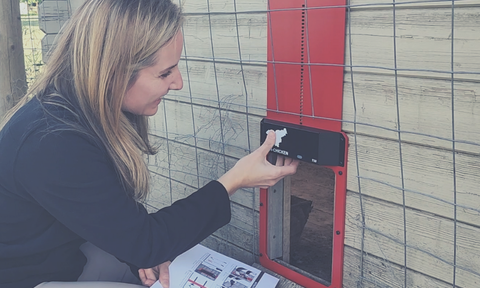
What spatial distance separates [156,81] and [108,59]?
119 millimetres

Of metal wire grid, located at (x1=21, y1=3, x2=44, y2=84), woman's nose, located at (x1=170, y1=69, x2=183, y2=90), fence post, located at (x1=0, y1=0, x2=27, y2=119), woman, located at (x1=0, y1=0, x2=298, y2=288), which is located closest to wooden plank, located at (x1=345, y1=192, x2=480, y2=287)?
woman, located at (x1=0, y1=0, x2=298, y2=288)

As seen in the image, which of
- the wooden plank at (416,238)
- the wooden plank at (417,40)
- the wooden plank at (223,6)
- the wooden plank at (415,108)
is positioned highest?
the wooden plank at (223,6)

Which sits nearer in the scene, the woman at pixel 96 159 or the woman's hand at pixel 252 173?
the woman at pixel 96 159

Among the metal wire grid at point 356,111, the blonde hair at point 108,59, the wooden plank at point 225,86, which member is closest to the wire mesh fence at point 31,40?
the wooden plank at point 225,86

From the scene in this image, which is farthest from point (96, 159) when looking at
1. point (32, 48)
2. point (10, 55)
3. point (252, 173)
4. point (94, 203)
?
point (32, 48)

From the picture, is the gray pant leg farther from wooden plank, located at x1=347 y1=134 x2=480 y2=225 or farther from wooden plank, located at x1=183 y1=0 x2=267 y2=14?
wooden plank, located at x1=183 y1=0 x2=267 y2=14

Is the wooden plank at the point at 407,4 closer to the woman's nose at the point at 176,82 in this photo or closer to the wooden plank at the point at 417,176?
the wooden plank at the point at 417,176

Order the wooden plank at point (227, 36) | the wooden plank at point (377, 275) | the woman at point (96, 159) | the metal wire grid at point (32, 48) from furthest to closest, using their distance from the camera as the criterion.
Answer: the metal wire grid at point (32, 48) → the wooden plank at point (227, 36) → the wooden plank at point (377, 275) → the woman at point (96, 159)

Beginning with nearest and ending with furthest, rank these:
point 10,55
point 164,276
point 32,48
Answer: point 164,276, point 10,55, point 32,48

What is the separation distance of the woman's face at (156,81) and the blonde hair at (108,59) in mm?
15

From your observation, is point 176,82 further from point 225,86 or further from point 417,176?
point 417,176

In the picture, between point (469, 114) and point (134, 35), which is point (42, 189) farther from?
point (469, 114)

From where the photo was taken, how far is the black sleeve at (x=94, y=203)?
998mm

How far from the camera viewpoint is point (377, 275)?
1209 millimetres
